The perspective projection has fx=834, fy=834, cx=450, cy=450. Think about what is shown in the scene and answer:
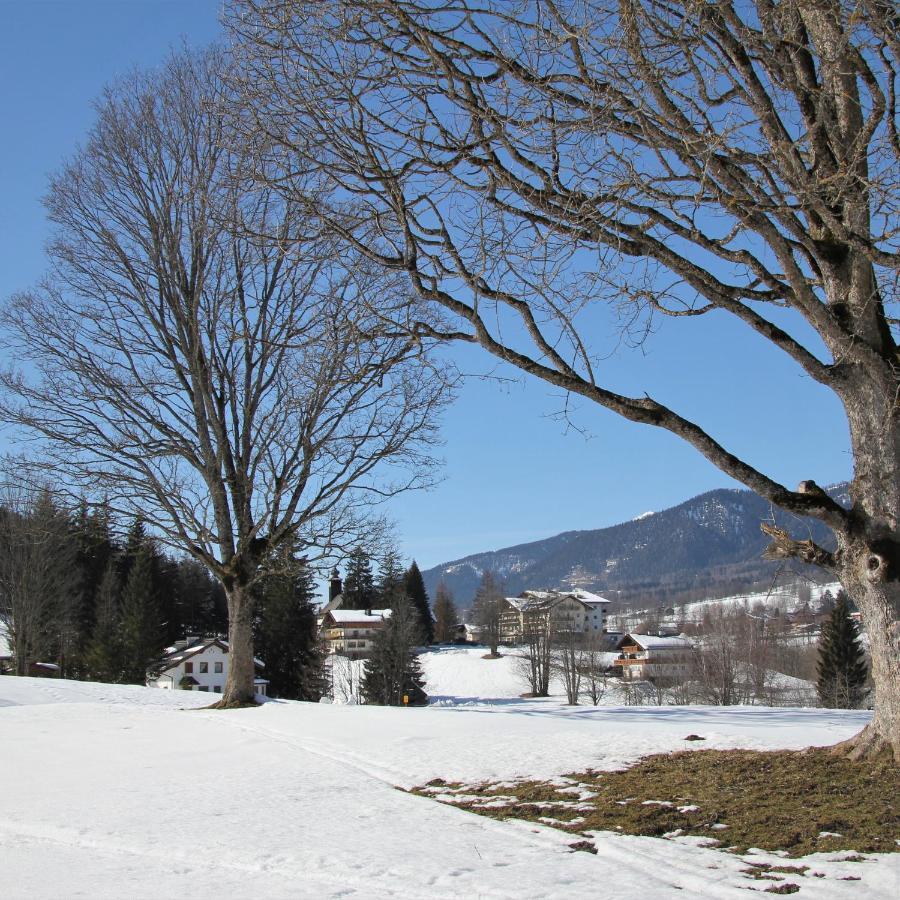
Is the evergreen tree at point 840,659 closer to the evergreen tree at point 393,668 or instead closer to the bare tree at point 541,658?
the bare tree at point 541,658

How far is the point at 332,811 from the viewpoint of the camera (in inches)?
247

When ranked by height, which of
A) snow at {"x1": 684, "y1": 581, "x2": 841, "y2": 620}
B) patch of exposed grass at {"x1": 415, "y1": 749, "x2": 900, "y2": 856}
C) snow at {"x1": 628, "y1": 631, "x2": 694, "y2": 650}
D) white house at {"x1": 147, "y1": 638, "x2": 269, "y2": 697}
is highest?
snow at {"x1": 684, "y1": 581, "x2": 841, "y2": 620}

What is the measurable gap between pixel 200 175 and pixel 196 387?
158 inches

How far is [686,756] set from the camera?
301 inches

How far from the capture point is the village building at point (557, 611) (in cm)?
7981

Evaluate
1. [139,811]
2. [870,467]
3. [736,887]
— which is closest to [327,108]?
[870,467]

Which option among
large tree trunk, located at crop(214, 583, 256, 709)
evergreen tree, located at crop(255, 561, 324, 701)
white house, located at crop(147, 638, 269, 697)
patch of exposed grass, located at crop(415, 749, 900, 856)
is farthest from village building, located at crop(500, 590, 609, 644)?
patch of exposed grass, located at crop(415, 749, 900, 856)

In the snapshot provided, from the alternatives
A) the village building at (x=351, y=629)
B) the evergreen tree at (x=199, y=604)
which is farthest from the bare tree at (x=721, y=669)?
the village building at (x=351, y=629)

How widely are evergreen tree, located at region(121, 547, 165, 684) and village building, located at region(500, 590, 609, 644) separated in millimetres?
27271

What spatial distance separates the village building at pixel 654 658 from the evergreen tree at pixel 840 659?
1351cm

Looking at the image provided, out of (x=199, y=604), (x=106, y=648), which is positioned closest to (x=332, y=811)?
(x=106, y=648)

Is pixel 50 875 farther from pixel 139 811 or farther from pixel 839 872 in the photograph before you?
pixel 839 872

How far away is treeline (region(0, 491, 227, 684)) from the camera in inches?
1602

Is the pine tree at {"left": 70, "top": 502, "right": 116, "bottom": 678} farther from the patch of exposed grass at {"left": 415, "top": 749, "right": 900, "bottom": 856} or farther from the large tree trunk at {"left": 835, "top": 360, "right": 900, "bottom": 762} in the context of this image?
the large tree trunk at {"left": 835, "top": 360, "right": 900, "bottom": 762}
